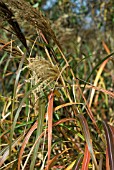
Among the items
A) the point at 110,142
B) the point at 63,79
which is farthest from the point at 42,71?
the point at 110,142

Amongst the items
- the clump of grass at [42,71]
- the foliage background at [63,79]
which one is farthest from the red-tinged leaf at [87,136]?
the clump of grass at [42,71]

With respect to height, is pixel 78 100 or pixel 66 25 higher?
pixel 66 25

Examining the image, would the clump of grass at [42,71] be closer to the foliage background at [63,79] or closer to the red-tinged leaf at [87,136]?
the foliage background at [63,79]

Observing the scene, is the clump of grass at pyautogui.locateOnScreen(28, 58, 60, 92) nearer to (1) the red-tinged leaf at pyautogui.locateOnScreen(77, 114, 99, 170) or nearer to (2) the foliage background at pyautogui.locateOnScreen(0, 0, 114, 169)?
(2) the foliage background at pyautogui.locateOnScreen(0, 0, 114, 169)

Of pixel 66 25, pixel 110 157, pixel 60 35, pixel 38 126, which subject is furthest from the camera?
pixel 66 25

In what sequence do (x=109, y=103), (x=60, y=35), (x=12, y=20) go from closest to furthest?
(x=12, y=20)
(x=109, y=103)
(x=60, y=35)

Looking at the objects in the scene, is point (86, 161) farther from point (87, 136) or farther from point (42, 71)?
point (42, 71)

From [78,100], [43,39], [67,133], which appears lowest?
[67,133]

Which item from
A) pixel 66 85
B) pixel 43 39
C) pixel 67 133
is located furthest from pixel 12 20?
pixel 67 133

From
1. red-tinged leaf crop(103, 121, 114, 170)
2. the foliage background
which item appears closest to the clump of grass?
the foliage background

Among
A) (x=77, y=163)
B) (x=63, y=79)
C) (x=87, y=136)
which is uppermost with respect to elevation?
(x=63, y=79)

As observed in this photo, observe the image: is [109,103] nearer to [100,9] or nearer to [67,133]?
[67,133]
